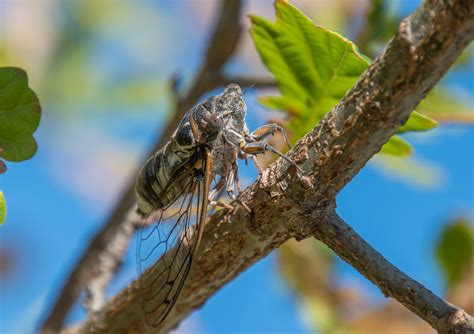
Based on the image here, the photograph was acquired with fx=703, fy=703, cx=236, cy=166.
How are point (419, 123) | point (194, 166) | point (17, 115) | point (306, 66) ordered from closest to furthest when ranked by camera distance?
point (17, 115)
point (419, 123)
point (306, 66)
point (194, 166)

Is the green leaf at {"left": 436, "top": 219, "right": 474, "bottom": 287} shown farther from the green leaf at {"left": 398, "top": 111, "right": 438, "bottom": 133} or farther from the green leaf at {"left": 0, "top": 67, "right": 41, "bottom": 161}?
the green leaf at {"left": 0, "top": 67, "right": 41, "bottom": 161}

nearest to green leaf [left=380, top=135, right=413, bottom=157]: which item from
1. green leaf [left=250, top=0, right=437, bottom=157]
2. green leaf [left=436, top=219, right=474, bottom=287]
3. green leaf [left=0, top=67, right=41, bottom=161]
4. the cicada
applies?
green leaf [left=250, top=0, right=437, bottom=157]

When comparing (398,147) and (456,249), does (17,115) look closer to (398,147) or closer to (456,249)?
(398,147)

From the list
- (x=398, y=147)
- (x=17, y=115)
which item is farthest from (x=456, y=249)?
(x=17, y=115)

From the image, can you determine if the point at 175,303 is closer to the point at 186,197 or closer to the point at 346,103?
the point at 186,197

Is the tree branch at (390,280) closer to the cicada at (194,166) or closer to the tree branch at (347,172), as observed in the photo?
the tree branch at (347,172)

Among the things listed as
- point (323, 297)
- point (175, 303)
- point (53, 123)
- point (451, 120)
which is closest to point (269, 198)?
point (175, 303)

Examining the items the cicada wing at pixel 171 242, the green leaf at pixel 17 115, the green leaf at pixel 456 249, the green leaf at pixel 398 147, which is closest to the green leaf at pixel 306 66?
the green leaf at pixel 398 147
